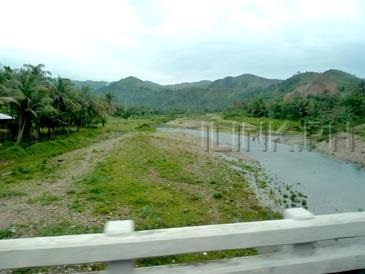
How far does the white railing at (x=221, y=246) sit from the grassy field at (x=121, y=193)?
3994 mm

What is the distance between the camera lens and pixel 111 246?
2.27 m

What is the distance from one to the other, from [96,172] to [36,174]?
137 inches

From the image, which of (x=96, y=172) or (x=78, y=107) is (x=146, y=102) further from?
Answer: (x=96, y=172)

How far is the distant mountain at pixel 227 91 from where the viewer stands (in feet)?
384

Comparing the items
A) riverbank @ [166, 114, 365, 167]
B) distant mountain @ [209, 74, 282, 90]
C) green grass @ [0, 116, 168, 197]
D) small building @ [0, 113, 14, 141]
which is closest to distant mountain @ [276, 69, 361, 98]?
distant mountain @ [209, 74, 282, 90]

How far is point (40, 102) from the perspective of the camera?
30.0 m

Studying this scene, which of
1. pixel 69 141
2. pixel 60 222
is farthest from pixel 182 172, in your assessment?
pixel 69 141

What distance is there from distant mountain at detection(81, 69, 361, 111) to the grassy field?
93975mm

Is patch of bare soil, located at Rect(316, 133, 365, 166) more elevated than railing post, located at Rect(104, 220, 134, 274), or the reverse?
railing post, located at Rect(104, 220, 134, 274)

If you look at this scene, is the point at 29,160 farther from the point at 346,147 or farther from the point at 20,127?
the point at 346,147

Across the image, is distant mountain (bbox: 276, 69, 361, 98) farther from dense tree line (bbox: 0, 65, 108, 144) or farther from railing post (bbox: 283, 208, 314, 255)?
railing post (bbox: 283, 208, 314, 255)

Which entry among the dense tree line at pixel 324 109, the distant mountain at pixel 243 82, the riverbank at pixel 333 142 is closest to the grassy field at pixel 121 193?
the riverbank at pixel 333 142

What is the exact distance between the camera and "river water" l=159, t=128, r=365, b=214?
55.1ft

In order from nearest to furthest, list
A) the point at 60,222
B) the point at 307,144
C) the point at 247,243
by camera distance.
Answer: the point at 247,243
the point at 60,222
the point at 307,144
